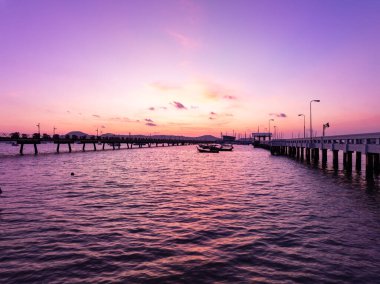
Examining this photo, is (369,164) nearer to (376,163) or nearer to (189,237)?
(376,163)

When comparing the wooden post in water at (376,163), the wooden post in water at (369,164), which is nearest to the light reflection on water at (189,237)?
the wooden post in water at (376,163)

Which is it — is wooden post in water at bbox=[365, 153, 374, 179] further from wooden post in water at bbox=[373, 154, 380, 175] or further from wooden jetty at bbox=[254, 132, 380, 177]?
wooden post in water at bbox=[373, 154, 380, 175]

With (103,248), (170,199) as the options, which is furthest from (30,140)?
(103,248)

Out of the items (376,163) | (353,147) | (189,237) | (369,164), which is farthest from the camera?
(353,147)

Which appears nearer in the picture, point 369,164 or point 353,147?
point 369,164

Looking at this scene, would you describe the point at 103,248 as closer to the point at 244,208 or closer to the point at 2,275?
the point at 2,275

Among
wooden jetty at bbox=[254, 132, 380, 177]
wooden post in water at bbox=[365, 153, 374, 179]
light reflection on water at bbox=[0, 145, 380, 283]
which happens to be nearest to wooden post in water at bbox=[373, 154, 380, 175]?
wooden jetty at bbox=[254, 132, 380, 177]

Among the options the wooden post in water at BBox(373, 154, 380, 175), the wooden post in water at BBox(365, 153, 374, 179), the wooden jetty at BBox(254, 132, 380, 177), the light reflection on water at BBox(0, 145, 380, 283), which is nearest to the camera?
the light reflection on water at BBox(0, 145, 380, 283)

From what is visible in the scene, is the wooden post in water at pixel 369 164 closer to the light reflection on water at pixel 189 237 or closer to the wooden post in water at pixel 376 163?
the wooden post in water at pixel 376 163

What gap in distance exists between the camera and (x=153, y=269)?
9.97 m

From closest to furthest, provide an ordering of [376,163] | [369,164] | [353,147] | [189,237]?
[189,237] < [376,163] < [369,164] < [353,147]

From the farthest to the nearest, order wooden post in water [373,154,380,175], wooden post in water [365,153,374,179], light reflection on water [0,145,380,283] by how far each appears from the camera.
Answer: wooden post in water [365,153,374,179] < wooden post in water [373,154,380,175] < light reflection on water [0,145,380,283]

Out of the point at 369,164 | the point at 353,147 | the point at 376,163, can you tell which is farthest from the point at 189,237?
the point at 353,147

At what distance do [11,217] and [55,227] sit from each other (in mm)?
3924
